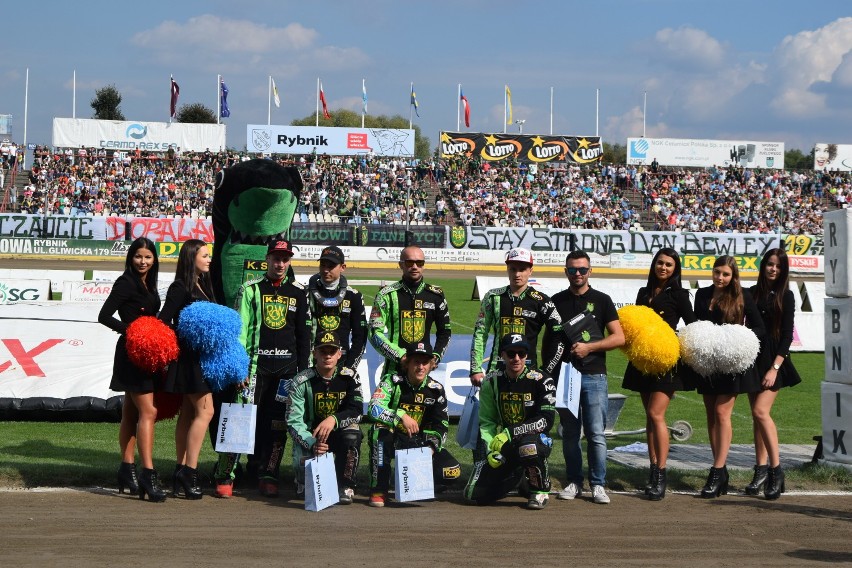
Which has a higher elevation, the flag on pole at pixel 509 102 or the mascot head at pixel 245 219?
the flag on pole at pixel 509 102

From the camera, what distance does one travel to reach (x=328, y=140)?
6003 centimetres

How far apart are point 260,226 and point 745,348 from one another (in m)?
4.27

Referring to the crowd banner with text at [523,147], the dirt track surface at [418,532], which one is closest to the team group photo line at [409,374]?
the dirt track surface at [418,532]

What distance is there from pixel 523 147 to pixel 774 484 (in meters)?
52.5

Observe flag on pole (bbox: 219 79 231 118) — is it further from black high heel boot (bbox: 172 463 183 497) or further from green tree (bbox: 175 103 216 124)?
black high heel boot (bbox: 172 463 183 497)

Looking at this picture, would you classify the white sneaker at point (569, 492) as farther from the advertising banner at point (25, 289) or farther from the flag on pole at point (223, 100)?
the flag on pole at point (223, 100)

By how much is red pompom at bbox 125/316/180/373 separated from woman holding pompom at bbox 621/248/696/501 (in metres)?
3.54

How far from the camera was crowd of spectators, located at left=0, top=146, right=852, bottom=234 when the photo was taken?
4684 centimetres

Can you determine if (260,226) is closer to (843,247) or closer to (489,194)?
(843,247)

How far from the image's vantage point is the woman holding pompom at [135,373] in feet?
23.0

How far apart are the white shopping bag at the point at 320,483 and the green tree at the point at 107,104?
84.1 meters

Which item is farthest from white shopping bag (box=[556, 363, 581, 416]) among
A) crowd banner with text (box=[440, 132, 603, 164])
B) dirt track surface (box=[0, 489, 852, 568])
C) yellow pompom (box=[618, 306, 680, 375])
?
crowd banner with text (box=[440, 132, 603, 164])

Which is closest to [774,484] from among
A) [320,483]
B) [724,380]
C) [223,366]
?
[724,380]

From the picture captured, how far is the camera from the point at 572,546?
20.2 ft
